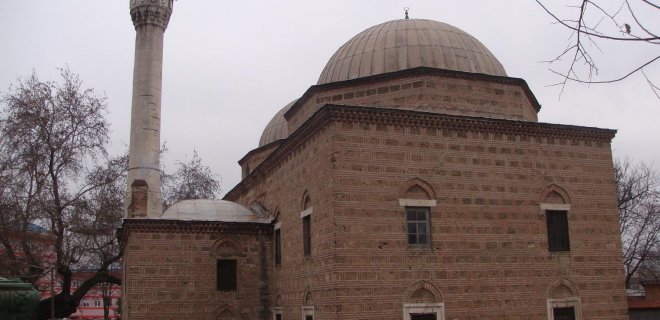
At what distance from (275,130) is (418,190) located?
11.2m

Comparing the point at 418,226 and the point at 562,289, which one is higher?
the point at 418,226

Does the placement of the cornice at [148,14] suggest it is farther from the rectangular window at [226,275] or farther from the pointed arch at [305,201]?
the pointed arch at [305,201]

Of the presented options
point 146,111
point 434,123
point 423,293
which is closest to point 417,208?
point 423,293

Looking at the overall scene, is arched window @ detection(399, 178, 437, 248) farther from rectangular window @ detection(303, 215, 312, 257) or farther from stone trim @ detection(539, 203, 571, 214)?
stone trim @ detection(539, 203, 571, 214)

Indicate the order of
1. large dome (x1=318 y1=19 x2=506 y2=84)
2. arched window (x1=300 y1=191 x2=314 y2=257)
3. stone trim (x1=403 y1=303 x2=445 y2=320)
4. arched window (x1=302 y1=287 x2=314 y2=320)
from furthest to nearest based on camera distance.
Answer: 1. large dome (x1=318 y1=19 x2=506 y2=84)
2. arched window (x1=300 y1=191 x2=314 y2=257)
3. arched window (x1=302 y1=287 x2=314 y2=320)
4. stone trim (x1=403 y1=303 x2=445 y2=320)

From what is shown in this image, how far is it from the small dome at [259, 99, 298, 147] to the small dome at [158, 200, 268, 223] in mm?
5596

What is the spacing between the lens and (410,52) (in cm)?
1438

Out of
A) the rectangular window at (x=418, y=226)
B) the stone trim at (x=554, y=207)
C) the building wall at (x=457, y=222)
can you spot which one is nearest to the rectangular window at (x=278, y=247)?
the building wall at (x=457, y=222)

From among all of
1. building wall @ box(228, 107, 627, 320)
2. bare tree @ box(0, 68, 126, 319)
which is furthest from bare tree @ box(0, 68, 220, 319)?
building wall @ box(228, 107, 627, 320)

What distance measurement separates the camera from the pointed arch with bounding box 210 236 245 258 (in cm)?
1528

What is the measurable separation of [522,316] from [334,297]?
3.79 meters

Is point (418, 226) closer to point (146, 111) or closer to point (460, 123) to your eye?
point (460, 123)

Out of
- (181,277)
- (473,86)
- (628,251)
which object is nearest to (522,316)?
(473,86)

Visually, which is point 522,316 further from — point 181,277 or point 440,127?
point 181,277
